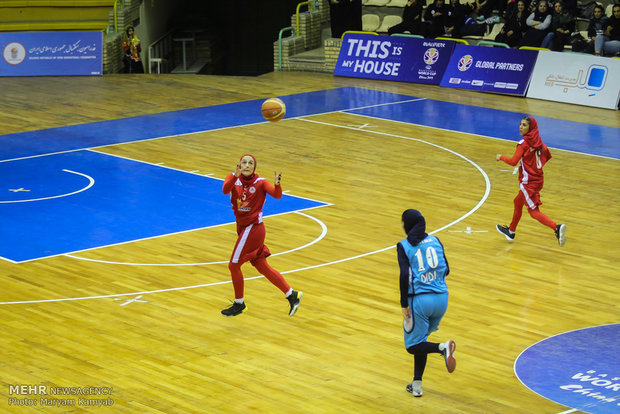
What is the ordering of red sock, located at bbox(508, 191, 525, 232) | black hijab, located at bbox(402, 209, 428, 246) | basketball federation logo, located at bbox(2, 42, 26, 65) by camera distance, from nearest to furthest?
1. black hijab, located at bbox(402, 209, 428, 246)
2. red sock, located at bbox(508, 191, 525, 232)
3. basketball federation logo, located at bbox(2, 42, 26, 65)

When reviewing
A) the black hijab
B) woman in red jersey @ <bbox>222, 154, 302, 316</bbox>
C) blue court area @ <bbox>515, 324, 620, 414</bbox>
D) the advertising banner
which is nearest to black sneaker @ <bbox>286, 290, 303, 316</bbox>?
woman in red jersey @ <bbox>222, 154, 302, 316</bbox>

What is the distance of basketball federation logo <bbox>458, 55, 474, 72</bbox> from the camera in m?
26.1

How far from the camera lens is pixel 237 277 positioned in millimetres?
10695

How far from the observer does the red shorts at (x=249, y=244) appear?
10.5 metres

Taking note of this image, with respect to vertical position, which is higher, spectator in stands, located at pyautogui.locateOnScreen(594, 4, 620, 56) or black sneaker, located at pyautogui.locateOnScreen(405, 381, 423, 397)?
spectator in stands, located at pyautogui.locateOnScreen(594, 4, 620, 56)

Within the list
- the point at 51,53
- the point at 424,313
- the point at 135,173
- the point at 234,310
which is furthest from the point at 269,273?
the point at 51,53

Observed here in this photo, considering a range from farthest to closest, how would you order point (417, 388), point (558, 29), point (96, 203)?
1. point (558, 29)
2. point (96, 203)
3. point (417, 388)

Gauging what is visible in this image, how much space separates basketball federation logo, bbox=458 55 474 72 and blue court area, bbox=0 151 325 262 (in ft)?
36.9

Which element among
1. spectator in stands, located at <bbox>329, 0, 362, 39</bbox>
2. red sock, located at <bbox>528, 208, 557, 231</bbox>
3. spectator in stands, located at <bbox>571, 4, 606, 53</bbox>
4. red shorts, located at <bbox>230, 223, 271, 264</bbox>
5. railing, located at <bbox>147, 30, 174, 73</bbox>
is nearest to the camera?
red shorts, located at <bbox>230, 223, 271, 264</bbox>

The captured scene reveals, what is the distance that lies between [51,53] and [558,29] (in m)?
14.6

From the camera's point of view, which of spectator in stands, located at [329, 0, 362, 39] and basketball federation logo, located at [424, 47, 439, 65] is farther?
spectator in stands, located at [329, 0, 362, 39]

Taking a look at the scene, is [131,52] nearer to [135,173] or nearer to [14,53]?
[14,53]

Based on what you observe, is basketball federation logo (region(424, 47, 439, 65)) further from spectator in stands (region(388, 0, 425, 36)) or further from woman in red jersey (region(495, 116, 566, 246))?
woman in red jersey (region(495, 116, 566, 246))

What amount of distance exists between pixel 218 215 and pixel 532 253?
4995 mm
